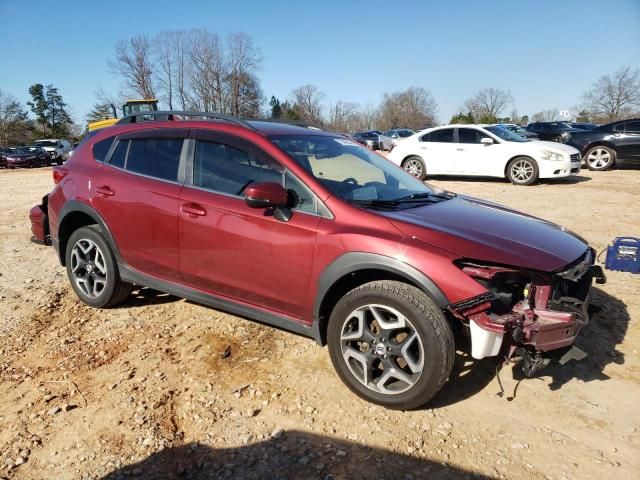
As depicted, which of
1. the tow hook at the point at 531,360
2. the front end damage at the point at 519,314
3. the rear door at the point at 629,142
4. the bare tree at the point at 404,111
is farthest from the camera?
the bare tree at the point at 404,111

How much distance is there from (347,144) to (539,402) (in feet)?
8.32

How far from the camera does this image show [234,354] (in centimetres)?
350

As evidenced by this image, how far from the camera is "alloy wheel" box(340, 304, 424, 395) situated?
2670 mm

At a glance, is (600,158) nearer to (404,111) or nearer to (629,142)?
(629,142)

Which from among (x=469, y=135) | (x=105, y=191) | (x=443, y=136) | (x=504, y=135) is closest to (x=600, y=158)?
(x=504, y=135)

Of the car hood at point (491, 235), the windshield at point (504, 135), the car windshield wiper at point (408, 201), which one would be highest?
the windshield at point (504, 135)

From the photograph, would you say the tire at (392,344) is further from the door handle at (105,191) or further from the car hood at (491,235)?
the door handle at (105,191)

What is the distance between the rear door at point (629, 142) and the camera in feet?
44.4

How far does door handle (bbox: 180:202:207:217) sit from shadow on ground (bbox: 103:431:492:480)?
1588mm

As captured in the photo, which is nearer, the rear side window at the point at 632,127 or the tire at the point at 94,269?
the tire at the point at 94,269

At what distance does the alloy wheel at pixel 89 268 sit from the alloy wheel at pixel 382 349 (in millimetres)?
2495

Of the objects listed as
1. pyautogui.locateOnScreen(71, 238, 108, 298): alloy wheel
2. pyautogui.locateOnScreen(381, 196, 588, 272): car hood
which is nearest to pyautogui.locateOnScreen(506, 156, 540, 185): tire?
pyautogui.locateOnScreen(381, 196, 588, 272): car hood

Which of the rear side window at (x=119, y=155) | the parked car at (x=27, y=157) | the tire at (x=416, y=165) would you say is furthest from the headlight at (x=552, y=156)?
the parked car at (x=27, y=157)

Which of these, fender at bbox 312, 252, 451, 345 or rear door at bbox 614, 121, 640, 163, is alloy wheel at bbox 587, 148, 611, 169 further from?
fender at bbox 312, 252, 451, 345
